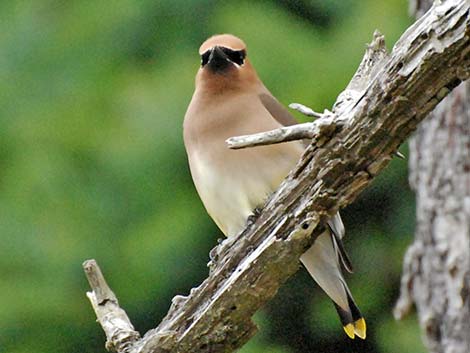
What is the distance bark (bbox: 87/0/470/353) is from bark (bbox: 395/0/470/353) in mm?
1674

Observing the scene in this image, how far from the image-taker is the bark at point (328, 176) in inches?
130

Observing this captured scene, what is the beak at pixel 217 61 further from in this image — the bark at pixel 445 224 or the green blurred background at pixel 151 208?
the green blurred background at pixel 151 208

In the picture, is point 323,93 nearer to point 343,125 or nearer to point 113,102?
point 113,102

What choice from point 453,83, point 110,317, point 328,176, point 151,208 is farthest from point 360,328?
point 151,208

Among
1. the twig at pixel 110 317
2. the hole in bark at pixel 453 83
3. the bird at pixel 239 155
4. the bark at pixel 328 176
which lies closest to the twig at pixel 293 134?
the bark at pixel 328 176

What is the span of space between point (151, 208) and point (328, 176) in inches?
162

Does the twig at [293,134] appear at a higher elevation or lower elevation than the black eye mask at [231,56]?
lower

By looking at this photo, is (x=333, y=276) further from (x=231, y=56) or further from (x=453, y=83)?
(x=453, y=83)

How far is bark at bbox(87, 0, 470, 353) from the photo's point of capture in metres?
3.30

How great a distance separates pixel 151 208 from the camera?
754 centimetres

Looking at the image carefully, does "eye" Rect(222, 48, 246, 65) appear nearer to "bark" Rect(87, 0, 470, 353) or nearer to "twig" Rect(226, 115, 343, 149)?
"bark" Rect(87, 0, 470, 353)

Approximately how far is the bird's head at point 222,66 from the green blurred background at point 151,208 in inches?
98.4

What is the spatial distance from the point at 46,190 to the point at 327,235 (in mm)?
3362

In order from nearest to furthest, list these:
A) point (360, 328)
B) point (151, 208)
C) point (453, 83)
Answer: point (453, 83) → point (360, 328) → point (151, 208)
